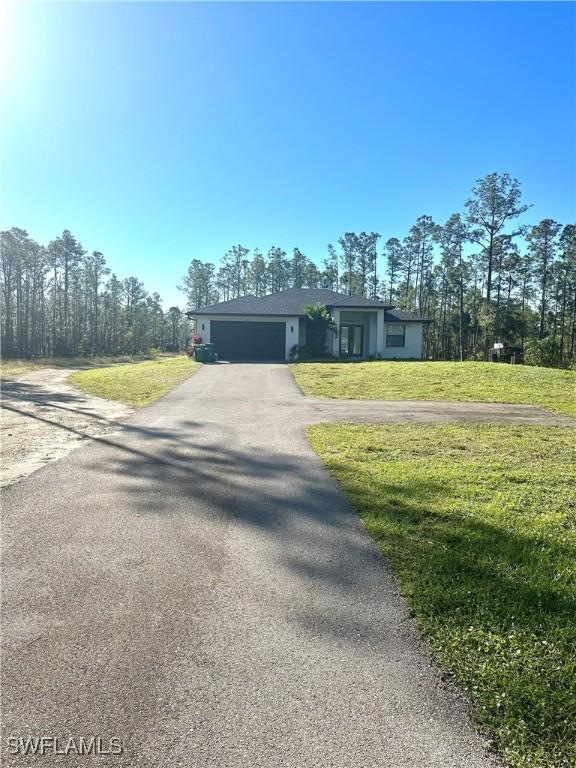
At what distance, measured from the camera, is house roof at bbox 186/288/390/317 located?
26062mm

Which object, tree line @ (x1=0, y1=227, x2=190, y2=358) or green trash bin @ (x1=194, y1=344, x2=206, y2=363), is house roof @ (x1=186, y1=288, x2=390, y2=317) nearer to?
green trash bin @ (x1=194, y1=344, x2=206, y2=363)

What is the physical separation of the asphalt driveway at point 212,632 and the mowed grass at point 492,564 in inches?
7.2

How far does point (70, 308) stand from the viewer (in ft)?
195

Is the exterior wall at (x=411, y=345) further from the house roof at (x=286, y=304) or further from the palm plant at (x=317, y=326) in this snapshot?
the palm plant at (x=317, y=326)

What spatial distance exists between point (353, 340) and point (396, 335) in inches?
109

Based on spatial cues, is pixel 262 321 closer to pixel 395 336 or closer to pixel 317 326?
pixel 317 326

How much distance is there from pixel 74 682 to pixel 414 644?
5.39 ft

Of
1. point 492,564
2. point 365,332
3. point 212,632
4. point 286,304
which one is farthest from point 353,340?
point 212,632

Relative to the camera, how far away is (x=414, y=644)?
2.33 metres

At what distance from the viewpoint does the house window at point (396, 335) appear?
28.7m

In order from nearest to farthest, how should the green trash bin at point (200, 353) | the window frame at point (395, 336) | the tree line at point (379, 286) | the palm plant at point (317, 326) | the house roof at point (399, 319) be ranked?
1. the green trash bin at point (200, 353)
2. the palm plant at point (317, 326)
3. the house roof at point (399, 319)
4. the window frame at point (395, 336)
5. the tree line at point (379, 286)

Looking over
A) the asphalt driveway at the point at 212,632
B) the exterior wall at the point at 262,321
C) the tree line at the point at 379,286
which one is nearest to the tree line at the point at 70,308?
the tree line at the point at 379,286

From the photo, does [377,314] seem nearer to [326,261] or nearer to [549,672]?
[549,672]

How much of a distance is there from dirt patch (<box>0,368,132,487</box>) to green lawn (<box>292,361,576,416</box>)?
18.9 feet
